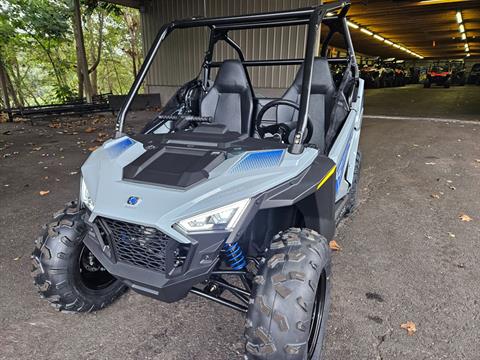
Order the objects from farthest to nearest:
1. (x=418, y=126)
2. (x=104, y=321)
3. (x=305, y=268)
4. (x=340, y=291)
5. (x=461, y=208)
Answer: (x=418, y=126)
(x=461, y=208)
(x=340, y=291)
(x=104, y=321)
(x=305, y=268)

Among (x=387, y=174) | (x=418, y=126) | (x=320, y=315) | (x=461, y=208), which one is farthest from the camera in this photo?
(x=418, y=126)

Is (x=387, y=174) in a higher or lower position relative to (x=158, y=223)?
lower

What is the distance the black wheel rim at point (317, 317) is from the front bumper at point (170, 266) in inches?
23.1

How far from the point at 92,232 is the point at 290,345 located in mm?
940

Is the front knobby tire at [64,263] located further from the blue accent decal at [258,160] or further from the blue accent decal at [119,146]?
the blue accent decal at [258,160]

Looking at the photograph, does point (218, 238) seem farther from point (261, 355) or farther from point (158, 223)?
point (261, 355)

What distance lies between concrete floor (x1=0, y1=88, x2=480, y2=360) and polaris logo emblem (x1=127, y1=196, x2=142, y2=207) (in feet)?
2.64

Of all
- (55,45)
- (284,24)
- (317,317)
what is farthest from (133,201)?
(55,45)

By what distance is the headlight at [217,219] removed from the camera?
1.35 meters

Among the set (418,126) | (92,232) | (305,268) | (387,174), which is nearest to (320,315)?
(305,268)

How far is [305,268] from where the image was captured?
143 centimetres

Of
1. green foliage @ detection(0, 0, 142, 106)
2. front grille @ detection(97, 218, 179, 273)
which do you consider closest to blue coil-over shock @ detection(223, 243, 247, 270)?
front grille @ detection(97, 218, 179, 273)

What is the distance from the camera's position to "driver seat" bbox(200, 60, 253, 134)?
9.12 ft

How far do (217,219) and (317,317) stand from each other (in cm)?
77
